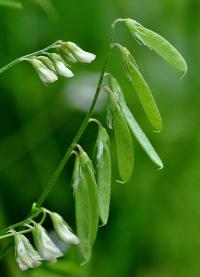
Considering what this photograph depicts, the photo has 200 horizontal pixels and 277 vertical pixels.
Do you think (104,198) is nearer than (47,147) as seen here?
Yes

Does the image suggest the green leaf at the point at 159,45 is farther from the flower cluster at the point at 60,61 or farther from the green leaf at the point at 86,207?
the green leaf at the point at 86,207

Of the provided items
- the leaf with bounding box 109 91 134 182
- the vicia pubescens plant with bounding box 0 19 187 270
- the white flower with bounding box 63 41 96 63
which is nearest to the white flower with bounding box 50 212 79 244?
the vicia pubescens plant with bounding box 0 19 187 270

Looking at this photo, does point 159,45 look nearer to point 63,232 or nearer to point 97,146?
point 97,146

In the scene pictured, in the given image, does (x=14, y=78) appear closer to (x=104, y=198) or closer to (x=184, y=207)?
(x=184, y=207)

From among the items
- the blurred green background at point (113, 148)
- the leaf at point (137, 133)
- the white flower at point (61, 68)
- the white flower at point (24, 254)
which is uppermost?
the white flower at point (61, 68)

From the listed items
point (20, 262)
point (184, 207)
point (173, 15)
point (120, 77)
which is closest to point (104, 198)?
point (20, 262)

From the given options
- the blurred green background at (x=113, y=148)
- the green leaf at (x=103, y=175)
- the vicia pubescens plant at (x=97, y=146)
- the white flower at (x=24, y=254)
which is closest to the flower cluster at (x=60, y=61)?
the vicia pubescens plant at (x=97, y=146)

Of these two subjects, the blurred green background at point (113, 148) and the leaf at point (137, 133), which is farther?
the blurred green background at point (113, 148)
